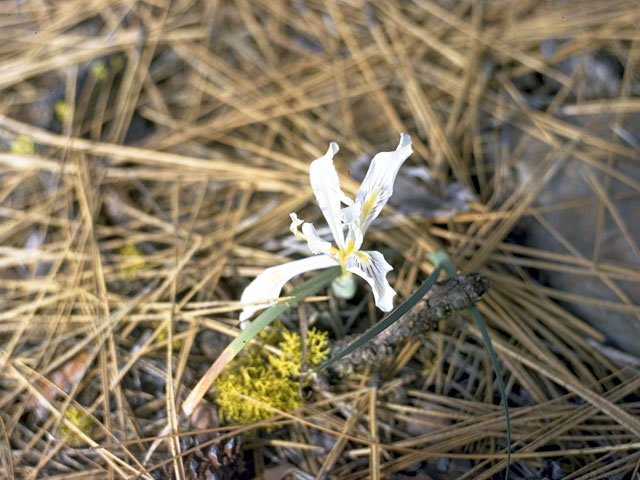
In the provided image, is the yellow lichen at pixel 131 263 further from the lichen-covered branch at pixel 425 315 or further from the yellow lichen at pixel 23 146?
the lichen-covered branch at pixel 425 315

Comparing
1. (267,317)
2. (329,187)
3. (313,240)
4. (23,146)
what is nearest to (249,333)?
(267,317)

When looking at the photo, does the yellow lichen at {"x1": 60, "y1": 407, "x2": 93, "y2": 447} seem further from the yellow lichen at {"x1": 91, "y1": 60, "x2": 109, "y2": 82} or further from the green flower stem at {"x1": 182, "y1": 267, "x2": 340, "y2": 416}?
the yellow lichen at {"x1": 91, "y1": 60, "x2": 109, "y2": 82}

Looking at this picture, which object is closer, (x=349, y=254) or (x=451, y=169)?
(x=349, y=254)

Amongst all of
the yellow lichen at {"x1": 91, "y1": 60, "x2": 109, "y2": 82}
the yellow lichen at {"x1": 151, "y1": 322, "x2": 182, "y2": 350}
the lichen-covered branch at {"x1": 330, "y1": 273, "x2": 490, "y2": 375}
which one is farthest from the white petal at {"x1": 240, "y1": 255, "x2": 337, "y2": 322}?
the yellow lichen at {"x1": 91, "y1": 60, "x2": 109, "y2": 82}

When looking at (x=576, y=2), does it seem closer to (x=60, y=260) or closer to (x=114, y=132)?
(x=114, y=132)

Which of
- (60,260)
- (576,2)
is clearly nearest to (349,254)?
(60,260)

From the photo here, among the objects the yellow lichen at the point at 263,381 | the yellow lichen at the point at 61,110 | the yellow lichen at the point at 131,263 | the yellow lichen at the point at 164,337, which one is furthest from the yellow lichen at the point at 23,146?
the yellow lichen at the point at 263,381

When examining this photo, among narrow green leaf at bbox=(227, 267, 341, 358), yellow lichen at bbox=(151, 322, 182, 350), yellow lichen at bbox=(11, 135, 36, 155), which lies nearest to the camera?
narrow green leaf at bbox=(227, 267, 341, 358)
